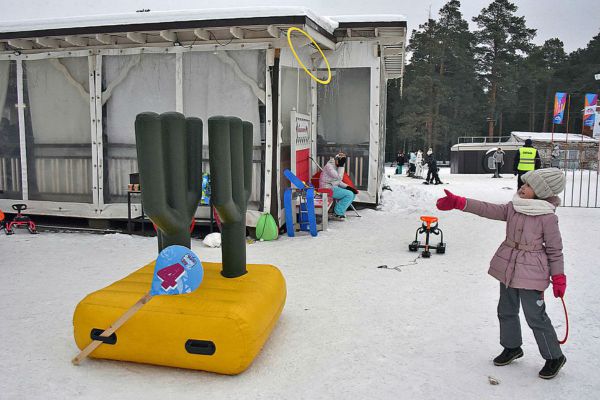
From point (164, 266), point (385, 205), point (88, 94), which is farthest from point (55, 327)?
point (385, 205)

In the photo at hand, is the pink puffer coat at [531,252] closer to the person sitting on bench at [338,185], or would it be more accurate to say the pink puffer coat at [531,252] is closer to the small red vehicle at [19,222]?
the person sitting on bench at [338,185]

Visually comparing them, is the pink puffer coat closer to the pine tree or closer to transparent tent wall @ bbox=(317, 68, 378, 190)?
transparent tent wall @ bbox=(317, 68, 378, 190)

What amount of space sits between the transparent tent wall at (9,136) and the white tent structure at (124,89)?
19mm

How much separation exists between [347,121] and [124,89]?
181 inches

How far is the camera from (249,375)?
11.2ft

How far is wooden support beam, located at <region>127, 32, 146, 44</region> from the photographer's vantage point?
7.87 metres

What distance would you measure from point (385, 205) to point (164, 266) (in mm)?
8523

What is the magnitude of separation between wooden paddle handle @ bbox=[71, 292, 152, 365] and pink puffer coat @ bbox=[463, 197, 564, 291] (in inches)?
97.5

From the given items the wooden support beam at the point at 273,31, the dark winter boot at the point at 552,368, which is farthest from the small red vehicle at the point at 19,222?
the dark winter boot at the point at 552,368

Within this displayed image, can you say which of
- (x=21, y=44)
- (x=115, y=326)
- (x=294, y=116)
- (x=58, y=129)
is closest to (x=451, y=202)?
(x=115, y=326)

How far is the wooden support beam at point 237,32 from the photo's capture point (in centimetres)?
756

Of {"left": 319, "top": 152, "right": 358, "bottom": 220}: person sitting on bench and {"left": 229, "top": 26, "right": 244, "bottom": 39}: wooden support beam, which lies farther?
{"left": 319, "top": 152, "right": 358, "bottom": 220}: person sitting on bench

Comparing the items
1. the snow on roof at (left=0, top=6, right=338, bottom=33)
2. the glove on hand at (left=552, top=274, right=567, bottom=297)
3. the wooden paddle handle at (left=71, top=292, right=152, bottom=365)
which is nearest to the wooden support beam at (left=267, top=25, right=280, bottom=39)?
the snow on roof at (left=0, top=6, right=338, bottom=33)

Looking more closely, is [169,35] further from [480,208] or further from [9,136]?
[480,208]
